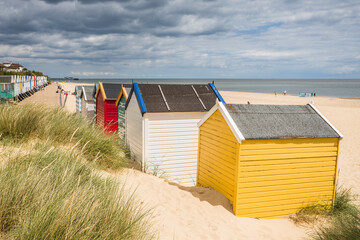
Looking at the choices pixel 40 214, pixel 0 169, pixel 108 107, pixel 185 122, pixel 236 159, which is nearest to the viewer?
pixel 40 214

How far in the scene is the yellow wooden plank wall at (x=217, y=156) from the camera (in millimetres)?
6234

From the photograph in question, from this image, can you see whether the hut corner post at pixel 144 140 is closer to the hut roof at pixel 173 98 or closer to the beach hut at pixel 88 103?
the hut roof at pixel 173 98

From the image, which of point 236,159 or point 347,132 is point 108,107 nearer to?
point 236,159

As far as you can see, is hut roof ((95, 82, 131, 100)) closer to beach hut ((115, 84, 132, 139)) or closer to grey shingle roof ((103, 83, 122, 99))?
grey shingle roof ((103, 83, 122, 99))

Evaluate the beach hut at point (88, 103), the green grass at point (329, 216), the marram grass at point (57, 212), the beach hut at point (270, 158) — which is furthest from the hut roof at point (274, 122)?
the beach hut at point (88, 103)

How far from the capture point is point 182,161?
981cm

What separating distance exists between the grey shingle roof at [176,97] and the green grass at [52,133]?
6.78 ft

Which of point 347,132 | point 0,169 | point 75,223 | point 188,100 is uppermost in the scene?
point 188,100

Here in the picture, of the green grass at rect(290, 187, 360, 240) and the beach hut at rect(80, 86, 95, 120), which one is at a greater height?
the beach hut at rect(80, 86, 95, 120)

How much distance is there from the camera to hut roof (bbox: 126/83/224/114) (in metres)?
9.46

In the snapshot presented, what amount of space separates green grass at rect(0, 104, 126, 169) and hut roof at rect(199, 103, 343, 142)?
2.83 meters

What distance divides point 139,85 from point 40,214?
739 cm

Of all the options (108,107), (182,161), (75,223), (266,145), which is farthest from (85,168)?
(108,107)

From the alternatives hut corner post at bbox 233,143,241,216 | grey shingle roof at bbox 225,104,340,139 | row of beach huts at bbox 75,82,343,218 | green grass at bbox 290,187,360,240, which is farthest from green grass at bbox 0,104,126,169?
green grass at bbox 290,187,360,240
